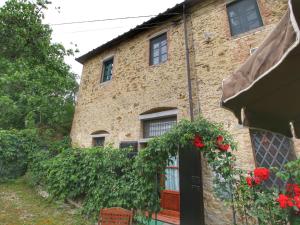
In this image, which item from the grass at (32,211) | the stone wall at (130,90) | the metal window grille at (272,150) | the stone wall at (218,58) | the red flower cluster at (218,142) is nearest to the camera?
the red flower cluster at (218,142)

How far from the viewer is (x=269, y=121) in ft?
6.41

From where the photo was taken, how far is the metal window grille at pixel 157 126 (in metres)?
6.39

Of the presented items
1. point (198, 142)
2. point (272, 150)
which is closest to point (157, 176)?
point (198, 142)

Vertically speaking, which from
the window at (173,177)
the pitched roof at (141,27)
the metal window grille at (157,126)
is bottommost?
the window at (173,177)

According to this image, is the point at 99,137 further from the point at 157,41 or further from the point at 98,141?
the point at 157,41

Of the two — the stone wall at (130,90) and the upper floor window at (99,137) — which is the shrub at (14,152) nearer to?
the stone wall at (130,90)

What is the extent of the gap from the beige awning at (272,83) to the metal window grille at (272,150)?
2.46m

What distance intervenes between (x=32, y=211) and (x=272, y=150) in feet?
20.1

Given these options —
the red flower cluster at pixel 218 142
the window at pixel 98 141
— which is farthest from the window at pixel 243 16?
the window at pixel 98 141

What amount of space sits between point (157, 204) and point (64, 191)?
10.0ft

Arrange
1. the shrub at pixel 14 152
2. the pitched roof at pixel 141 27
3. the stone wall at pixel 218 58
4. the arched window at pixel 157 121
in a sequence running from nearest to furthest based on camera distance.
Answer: the stone wall at pixel 218 58 < the arched window at pixel 157 121 < the pitched roof at pixel 141 27 < the shrub at pixel 14 152

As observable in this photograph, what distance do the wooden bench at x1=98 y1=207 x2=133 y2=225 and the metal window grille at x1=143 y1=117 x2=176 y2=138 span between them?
3547mm

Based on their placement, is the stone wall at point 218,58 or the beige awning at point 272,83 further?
the stone wall at point 218,58

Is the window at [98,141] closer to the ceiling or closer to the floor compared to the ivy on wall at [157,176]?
closer to the ceiling
